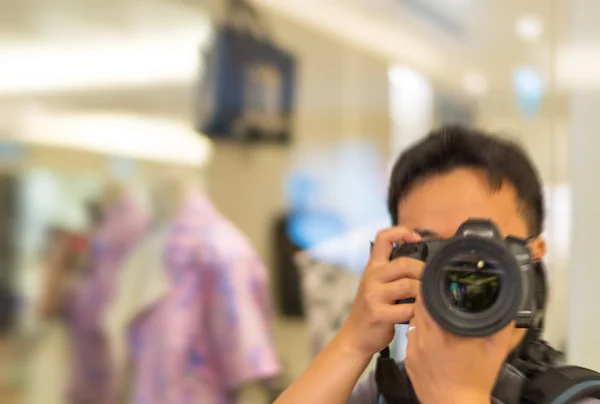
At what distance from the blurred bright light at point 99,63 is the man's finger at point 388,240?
79 cm

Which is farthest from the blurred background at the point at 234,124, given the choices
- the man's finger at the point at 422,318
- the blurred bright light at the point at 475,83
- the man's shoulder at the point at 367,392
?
the man's finger at the point at 422,318

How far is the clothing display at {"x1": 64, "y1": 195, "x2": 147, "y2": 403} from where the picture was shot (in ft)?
3.73

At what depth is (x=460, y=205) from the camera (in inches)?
20.1

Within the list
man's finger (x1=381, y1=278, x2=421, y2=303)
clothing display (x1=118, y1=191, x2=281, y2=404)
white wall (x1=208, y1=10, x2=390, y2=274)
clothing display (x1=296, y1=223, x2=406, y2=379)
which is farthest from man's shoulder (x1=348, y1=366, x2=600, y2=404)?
white wall (x1=208, y1=10, x2=390, y2=274)

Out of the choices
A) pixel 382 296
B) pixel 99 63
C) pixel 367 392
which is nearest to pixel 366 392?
pixel 367 392

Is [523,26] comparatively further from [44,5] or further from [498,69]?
[44,5]

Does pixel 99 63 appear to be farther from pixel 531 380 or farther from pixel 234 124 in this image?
pixel 531 380

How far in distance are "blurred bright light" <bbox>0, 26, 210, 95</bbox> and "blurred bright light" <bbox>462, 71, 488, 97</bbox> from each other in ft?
1.60

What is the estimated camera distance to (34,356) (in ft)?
3.62

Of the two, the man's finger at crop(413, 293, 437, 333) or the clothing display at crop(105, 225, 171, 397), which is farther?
the clothing display at crop(105, 225, 171, 397)

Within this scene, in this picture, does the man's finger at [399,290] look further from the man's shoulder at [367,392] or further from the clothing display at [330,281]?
the clothing display at [330,281]

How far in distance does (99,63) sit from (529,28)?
74 centimetres

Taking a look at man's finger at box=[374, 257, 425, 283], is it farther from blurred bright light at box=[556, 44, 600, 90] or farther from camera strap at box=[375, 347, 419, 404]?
blurred bright light at box=[556, 44, 600, 90]

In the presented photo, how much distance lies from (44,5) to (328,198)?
60 cm
